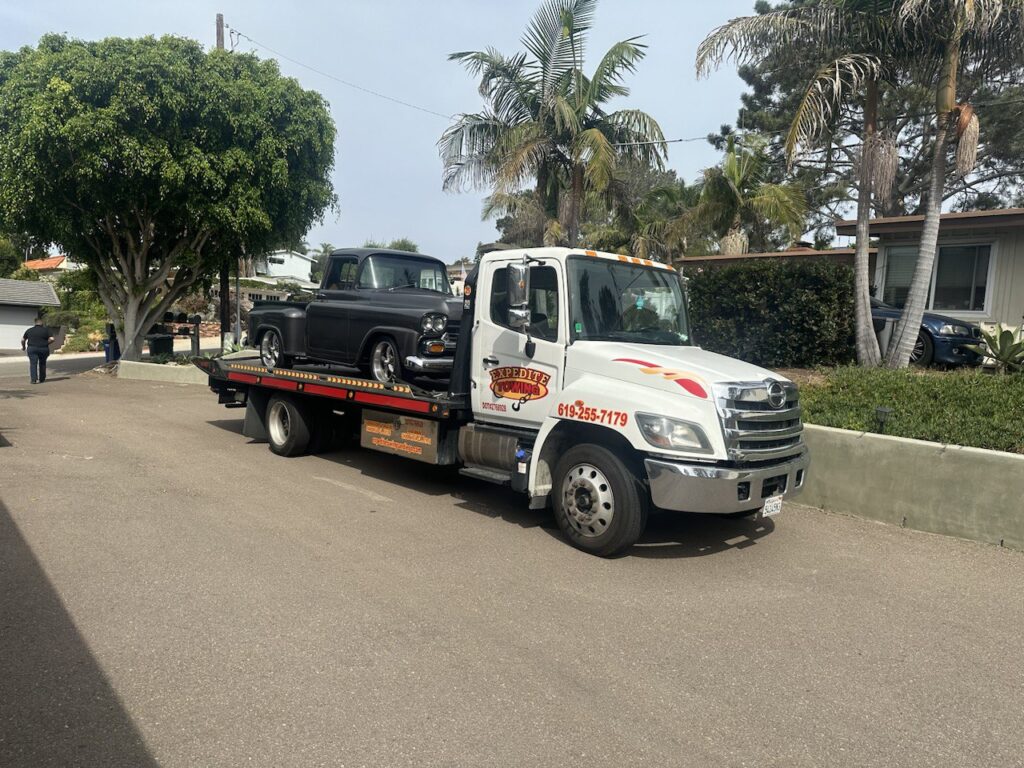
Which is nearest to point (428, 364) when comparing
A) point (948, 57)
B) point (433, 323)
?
point (433, 323)

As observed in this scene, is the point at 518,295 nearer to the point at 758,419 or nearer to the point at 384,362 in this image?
the point at 758,419

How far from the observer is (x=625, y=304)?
260 inches

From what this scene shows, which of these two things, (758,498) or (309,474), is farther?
(309,474)

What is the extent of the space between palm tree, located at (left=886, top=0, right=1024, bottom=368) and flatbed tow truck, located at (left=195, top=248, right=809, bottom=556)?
5741 mm

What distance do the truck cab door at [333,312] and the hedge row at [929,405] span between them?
541 centimetres

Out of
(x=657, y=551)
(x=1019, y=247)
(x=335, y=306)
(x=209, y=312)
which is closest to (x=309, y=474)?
(x=335, y=306)

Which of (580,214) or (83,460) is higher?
(580,214)

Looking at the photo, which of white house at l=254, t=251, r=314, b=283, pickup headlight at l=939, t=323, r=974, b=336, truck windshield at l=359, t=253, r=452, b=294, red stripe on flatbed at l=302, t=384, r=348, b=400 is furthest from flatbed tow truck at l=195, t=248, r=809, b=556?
white house at l=254, t=251, r=314, b=283

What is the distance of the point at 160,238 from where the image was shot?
21.1 m

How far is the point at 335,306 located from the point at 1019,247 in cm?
1298

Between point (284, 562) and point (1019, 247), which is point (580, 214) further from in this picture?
point (284, 562)

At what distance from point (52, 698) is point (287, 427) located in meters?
6.28

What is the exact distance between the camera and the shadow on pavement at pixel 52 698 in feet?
10.2

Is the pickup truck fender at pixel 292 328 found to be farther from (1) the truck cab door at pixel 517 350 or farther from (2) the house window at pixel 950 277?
(2) the house window at pixel 950 277
